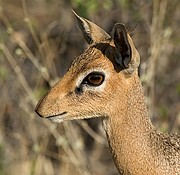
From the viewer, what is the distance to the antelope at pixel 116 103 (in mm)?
5059

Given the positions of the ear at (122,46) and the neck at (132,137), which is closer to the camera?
the ear at (122,46)

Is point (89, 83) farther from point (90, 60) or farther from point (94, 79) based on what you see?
point (90, 60)

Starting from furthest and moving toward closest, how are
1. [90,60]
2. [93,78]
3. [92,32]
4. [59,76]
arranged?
[59,76], [92,32], [90,60], [93,78]

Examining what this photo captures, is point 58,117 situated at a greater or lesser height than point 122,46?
lesser

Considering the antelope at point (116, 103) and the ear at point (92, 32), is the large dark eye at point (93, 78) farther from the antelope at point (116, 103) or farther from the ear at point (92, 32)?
the ear at point (92, 32)

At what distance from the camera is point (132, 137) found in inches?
205

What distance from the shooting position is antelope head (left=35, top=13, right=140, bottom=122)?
5.05 m

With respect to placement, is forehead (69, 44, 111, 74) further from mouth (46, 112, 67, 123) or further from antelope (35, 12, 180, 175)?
mouth (46, 112, 67, 123)

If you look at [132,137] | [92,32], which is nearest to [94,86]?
[132,137]

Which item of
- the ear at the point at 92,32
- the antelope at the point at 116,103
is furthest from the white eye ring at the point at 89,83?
the ear at the point at 92,32

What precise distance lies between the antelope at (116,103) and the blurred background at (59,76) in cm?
211

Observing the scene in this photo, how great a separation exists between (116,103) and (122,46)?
1.28 ft

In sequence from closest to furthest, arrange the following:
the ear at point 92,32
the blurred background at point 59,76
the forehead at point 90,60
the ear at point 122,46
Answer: the ear at point 122,46
the forehead at point 90,60
the ear at point 92,32
the blurred background at point 59,76

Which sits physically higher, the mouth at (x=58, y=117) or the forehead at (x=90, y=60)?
the forehead at (x=90, y=60)
